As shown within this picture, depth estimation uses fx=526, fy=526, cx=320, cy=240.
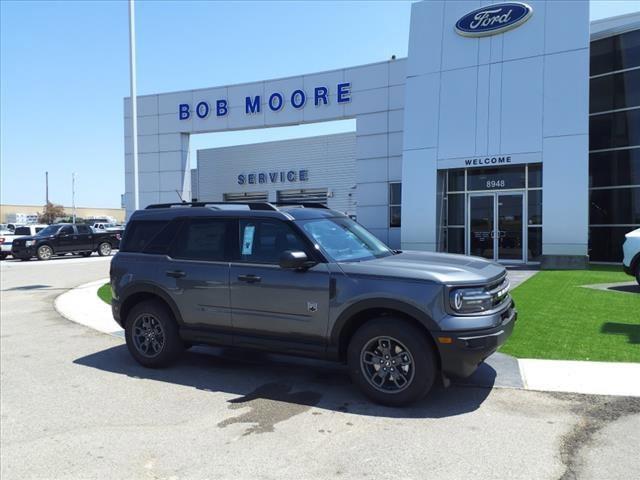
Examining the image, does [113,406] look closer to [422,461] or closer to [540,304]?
[422,461]

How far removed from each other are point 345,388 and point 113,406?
7.54 feet

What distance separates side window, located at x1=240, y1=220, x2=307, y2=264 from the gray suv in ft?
0.04

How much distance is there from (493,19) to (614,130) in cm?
543

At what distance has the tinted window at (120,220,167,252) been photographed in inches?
259

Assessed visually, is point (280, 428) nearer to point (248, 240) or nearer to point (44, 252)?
point (248, 240)

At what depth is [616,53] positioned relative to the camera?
17453 mm

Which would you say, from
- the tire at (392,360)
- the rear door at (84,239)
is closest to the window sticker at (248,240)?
the tire at (392,360)

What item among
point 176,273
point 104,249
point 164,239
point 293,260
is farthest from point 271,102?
point 293,260

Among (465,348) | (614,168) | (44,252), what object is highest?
(614,168)

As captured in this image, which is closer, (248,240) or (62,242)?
(248,240)

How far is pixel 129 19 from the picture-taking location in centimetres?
1551

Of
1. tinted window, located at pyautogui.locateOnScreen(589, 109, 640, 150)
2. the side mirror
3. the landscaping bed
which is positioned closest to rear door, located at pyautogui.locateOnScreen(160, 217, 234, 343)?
the side mirror

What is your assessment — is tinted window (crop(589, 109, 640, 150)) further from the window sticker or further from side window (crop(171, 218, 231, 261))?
side window (crop(171, 218, 231, 261))

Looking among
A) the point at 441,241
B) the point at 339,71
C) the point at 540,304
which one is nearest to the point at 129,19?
the point at 339,71
